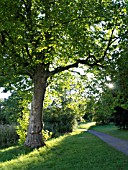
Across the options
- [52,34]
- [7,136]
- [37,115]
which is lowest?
[7,136]

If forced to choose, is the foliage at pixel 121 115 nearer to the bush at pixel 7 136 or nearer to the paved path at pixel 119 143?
the paved path at pixel 119 143

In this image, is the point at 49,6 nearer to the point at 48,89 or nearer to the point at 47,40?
the point at 47,40

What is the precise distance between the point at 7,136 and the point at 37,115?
7.63 meters

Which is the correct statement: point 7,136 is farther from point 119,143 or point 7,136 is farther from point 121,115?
point 121,115

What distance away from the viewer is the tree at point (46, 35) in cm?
1217

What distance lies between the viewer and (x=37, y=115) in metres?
14.8

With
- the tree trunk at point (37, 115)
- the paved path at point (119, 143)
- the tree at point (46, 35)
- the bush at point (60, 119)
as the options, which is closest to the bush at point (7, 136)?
the tree trunk at point (37, 115)

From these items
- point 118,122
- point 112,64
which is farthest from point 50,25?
point 118,122

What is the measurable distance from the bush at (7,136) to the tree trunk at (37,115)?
A: 6.49m

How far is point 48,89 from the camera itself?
1983 centimetres

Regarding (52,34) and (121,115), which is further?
(121,115)

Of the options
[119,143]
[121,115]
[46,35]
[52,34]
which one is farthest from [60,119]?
[52,34]

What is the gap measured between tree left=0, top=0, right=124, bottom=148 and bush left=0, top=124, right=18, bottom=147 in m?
6.71

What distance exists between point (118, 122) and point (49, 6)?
21478 millimetres
